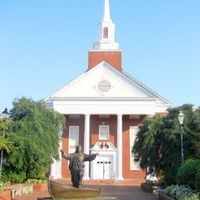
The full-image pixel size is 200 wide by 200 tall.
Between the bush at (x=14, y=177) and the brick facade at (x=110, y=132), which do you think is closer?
the bush at (x=14, y=177)

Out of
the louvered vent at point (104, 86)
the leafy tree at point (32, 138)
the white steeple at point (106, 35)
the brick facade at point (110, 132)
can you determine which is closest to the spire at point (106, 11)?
the white steeple at point (106, 35)

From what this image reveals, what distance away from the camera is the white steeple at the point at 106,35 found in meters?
62.3

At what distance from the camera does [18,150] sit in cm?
3253

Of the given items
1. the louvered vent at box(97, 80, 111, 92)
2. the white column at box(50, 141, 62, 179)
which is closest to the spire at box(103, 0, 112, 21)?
the louvered vent at box(97, 80, 111, 92)

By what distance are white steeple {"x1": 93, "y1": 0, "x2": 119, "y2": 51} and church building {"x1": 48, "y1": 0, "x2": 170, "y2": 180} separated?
439 cm

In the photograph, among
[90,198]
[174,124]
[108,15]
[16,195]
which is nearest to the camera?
[90,198]

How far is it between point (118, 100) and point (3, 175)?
84.1 feet

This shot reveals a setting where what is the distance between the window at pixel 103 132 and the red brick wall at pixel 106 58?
7.92 m

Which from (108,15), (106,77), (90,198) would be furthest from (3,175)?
(108,15)

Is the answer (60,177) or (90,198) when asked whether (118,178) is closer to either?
(60,177)

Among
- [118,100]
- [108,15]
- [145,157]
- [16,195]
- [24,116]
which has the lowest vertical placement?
[16,195]

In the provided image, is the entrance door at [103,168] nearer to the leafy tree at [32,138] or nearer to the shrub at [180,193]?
the leafy tree at [32,138]

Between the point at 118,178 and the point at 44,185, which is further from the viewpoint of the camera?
the point at 118,178

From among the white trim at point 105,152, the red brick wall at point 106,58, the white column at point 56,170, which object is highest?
the red brick wall at point 106,58
